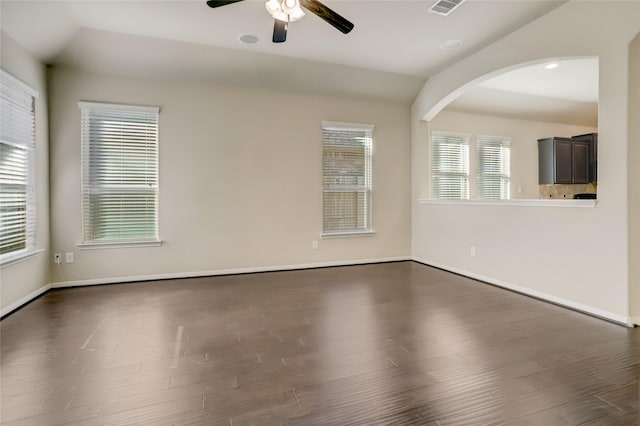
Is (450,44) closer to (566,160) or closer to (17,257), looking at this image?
(566,160)

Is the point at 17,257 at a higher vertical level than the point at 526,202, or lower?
lower

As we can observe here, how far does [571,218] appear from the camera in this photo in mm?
3260

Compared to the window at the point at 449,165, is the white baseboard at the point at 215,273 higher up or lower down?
lower down

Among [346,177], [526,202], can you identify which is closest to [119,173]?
[346,177]

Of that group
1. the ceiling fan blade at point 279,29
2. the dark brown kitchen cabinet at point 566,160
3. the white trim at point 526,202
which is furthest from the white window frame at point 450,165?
the ceiling fan blade at point 279,29

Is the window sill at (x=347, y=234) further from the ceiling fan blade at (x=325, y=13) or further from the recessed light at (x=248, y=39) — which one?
the ceiling fan blade at (x=325, y=13)

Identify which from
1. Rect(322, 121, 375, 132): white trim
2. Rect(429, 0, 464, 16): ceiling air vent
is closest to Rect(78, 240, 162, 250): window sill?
Rect(322, 121, 375, 132): white trim

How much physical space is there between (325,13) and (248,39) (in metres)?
1.69

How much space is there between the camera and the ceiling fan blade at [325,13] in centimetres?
250

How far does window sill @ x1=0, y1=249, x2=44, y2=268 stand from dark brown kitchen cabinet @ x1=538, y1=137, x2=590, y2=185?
8.53 metres

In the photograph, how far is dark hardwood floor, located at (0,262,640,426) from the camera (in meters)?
1.70

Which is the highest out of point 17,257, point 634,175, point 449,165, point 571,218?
point 449,165

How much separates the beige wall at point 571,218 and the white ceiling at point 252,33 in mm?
277

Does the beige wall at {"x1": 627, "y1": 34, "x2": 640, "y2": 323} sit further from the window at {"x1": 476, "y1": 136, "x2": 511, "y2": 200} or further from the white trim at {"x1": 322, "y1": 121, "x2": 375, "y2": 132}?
the window at {"x1": 476, "y1": 136, "x2": 511, "y2": 200}
